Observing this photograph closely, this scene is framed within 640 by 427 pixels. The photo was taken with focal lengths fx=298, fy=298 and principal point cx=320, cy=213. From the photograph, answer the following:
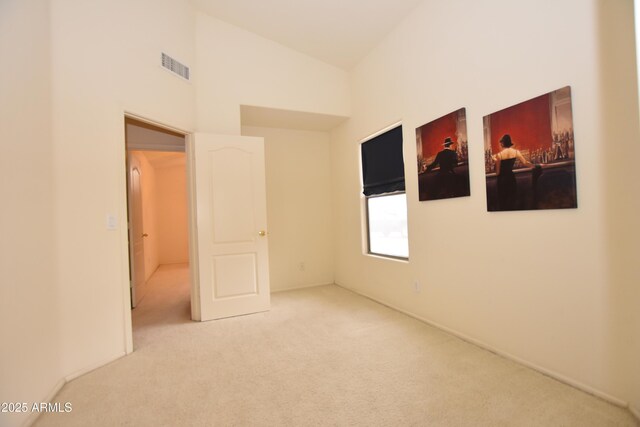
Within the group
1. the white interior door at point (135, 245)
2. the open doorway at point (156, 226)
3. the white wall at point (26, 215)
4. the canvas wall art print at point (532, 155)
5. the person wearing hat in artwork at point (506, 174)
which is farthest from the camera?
the white interior door at point (135, 245)

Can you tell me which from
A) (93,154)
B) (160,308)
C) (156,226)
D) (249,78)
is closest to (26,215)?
(93,154)

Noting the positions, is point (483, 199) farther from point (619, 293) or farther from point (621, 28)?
point (621, 28)

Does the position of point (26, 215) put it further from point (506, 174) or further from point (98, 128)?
point (506, 174)

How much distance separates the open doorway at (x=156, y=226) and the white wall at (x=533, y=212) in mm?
2696

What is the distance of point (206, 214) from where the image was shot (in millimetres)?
3334

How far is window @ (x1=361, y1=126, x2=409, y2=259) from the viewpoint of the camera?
11.1 ft

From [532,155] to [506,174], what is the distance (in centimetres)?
21

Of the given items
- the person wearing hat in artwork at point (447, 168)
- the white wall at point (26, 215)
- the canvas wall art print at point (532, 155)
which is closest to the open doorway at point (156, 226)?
the white wall at point (26, 215)

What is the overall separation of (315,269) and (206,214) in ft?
6.79

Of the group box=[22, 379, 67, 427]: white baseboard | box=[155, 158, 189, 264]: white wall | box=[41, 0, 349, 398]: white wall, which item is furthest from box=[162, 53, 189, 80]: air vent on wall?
box=[155, 158, 189, 264]: white wall

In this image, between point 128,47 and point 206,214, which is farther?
point 206,214

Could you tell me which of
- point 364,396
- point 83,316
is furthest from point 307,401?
point 83,316

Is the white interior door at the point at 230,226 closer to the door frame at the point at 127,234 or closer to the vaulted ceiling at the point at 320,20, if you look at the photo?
the door frame at the point at 127,234

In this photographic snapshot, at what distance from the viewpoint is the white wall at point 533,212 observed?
5.35 feet
